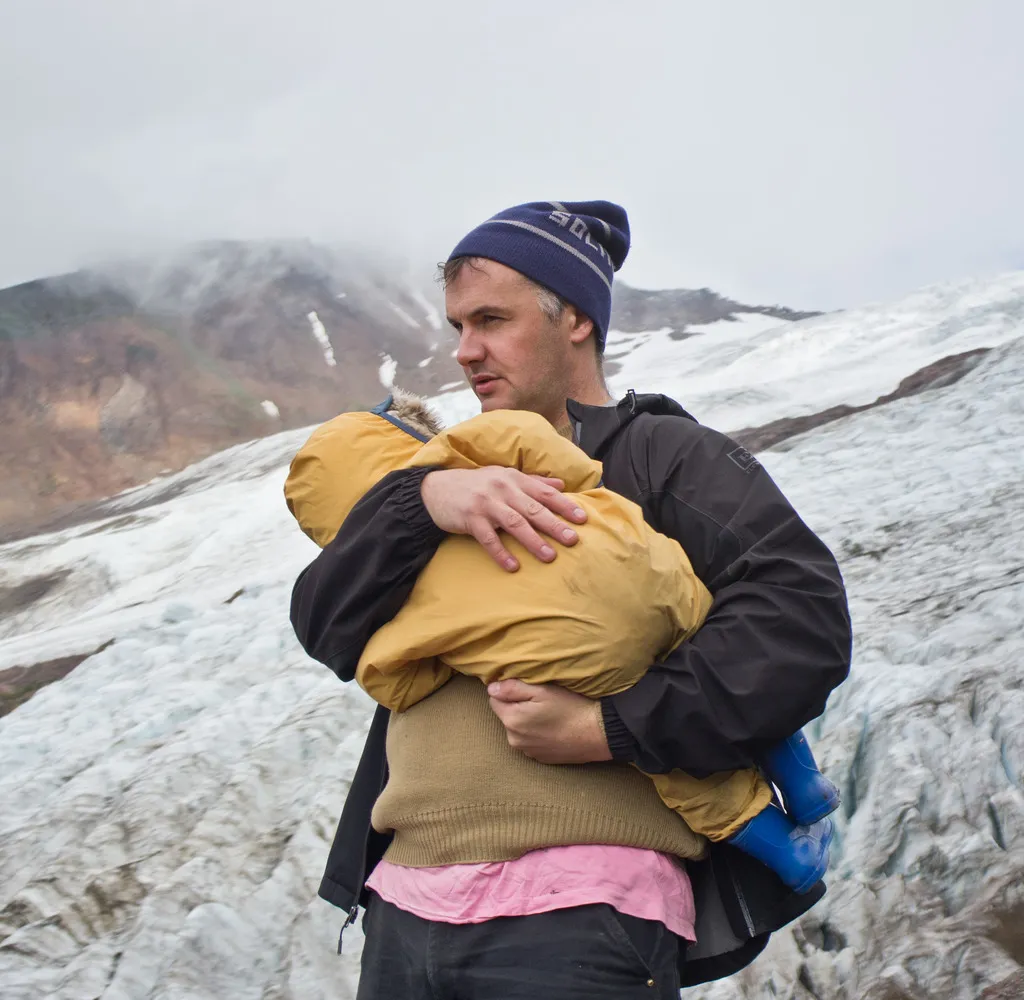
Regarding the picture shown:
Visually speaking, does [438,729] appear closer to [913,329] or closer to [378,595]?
[378,595]

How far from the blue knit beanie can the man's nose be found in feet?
0.67

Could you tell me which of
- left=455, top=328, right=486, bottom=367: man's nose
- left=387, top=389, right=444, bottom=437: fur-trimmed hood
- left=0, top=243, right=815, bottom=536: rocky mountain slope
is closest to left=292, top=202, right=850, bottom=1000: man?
left=387, top=389, right=444, bottom=437: fur-trimmed hood

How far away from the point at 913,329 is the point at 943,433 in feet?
39.1

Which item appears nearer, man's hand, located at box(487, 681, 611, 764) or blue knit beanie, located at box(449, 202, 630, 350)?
man's hand, located at box(487, 681, 611, 764)

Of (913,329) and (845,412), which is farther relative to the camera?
(913,329)

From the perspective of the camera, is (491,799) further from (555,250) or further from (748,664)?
(555,250)

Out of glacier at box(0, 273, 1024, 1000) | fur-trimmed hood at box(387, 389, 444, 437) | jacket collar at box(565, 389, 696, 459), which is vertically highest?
fur-trimmed hood at box(387, 389, 444, 437)

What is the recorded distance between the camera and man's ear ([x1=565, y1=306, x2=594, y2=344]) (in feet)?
7.87

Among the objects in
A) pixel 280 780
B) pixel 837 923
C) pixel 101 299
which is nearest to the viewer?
pixel 837 923

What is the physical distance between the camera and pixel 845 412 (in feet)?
48.2

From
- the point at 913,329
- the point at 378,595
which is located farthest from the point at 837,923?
the point at 913,329

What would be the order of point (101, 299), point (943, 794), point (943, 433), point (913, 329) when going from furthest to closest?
1. point (101, 299)
2. point (913, 329)
3. point (943, 433)
4. point (943, 794)

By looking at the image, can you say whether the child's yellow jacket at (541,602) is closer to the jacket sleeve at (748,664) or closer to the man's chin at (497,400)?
the jacket sleeve at (748,664)

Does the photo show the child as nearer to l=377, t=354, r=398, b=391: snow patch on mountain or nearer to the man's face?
the man's face
